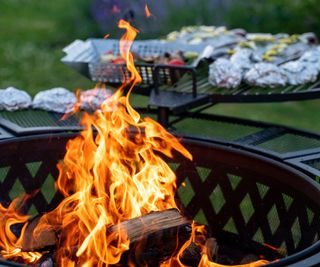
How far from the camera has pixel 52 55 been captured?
7746mm

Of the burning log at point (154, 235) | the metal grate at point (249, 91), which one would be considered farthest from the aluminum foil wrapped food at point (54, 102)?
the burning log at point (154, 235)

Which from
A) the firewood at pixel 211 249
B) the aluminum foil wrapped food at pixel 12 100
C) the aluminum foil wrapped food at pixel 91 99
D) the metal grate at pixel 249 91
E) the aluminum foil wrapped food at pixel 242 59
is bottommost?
the firewood at pixel 211 249

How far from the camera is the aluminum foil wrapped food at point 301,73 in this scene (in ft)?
12.0

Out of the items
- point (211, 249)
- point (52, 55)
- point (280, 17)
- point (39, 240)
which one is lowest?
point (52, 55)

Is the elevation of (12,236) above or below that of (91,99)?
below

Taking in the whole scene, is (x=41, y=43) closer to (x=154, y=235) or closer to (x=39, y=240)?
(x=39, y=240)

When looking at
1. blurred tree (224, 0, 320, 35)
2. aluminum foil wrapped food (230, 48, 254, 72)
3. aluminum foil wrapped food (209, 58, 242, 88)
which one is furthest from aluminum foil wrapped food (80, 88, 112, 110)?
blurred tree (224, 0, 320, 35)

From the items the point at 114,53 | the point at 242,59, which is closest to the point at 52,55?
the point at 114,53

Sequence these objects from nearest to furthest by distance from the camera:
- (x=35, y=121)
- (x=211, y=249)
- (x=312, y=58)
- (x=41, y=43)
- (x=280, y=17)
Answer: (x=211, y=249)
(x=35, y=121)
(x=312, y=58)
(x=280, y=17)
(x=41, y=43)

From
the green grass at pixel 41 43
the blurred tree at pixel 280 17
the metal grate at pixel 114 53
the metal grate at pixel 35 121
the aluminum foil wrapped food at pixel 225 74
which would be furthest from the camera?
the blurred tree at pixel 280 17

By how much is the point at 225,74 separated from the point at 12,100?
1.23 m

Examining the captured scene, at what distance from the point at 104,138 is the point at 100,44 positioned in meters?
1.58

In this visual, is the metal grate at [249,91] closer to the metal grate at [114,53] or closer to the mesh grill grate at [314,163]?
the metal grate at [114,53]

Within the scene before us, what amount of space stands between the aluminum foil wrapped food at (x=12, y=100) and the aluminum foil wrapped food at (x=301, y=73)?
1550 millimetres
